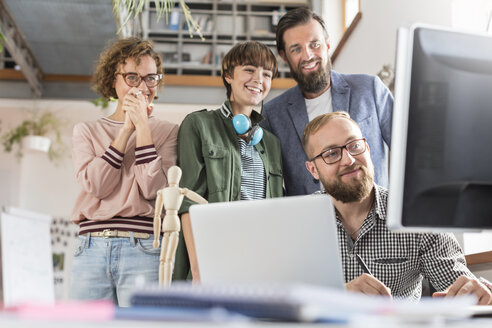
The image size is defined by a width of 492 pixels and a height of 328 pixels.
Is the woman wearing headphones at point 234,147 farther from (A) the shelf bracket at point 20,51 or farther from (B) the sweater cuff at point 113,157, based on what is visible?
(A) the shelf bracket at point 20,51

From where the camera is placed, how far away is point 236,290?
538 mm

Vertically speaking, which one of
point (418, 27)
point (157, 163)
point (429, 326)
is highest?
point (418, 27)

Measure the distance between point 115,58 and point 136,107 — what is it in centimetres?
30

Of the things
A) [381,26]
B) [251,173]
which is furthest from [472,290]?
[381,26]

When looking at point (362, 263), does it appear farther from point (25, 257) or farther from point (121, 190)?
point (25, 257)

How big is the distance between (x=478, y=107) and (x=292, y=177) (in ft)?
4.39

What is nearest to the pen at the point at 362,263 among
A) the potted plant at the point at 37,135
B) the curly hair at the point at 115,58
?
the curly hair at the point at 115,58

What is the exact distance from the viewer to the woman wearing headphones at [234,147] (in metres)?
1.88

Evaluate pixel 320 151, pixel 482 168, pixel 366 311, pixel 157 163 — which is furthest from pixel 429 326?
pixel 157 163

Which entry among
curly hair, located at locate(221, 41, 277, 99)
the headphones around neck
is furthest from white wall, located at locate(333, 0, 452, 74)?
the headphones around neck

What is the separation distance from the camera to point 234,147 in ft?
6.55

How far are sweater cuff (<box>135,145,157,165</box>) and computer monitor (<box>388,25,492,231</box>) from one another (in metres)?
1.07

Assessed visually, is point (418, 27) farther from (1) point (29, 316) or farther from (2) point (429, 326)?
(1) point (29, 316)

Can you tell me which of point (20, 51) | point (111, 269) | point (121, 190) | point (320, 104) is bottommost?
point (111, 269)
